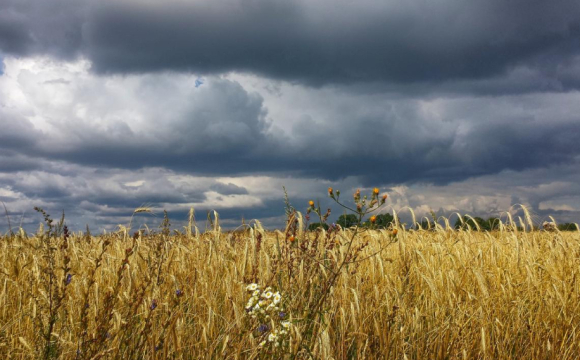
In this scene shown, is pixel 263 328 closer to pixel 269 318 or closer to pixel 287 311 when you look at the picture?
pixel 269 318

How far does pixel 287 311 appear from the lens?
3416 mm

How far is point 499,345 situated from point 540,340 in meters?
0.45

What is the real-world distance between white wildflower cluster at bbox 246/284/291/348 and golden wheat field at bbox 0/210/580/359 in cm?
1

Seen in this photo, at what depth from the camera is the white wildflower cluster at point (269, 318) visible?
9.22 ft

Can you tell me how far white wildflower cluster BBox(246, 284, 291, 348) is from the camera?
2811mm

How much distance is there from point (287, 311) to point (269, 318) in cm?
41

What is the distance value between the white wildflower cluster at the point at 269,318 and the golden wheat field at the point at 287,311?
0.5 inches

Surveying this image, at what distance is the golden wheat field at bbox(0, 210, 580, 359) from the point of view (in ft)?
9.22

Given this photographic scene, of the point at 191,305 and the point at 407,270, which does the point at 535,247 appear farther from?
the point at 191,305

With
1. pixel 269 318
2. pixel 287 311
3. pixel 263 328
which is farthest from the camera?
pixel 287 311

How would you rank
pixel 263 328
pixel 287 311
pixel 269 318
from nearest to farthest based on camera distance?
pixel 263 328 → pixel 269 318 → pixel 287 311

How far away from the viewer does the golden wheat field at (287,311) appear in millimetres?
2811

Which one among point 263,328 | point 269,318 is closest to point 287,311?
point 269,318

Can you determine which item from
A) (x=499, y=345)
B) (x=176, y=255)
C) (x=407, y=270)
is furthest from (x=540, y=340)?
(x=176, y=255)
